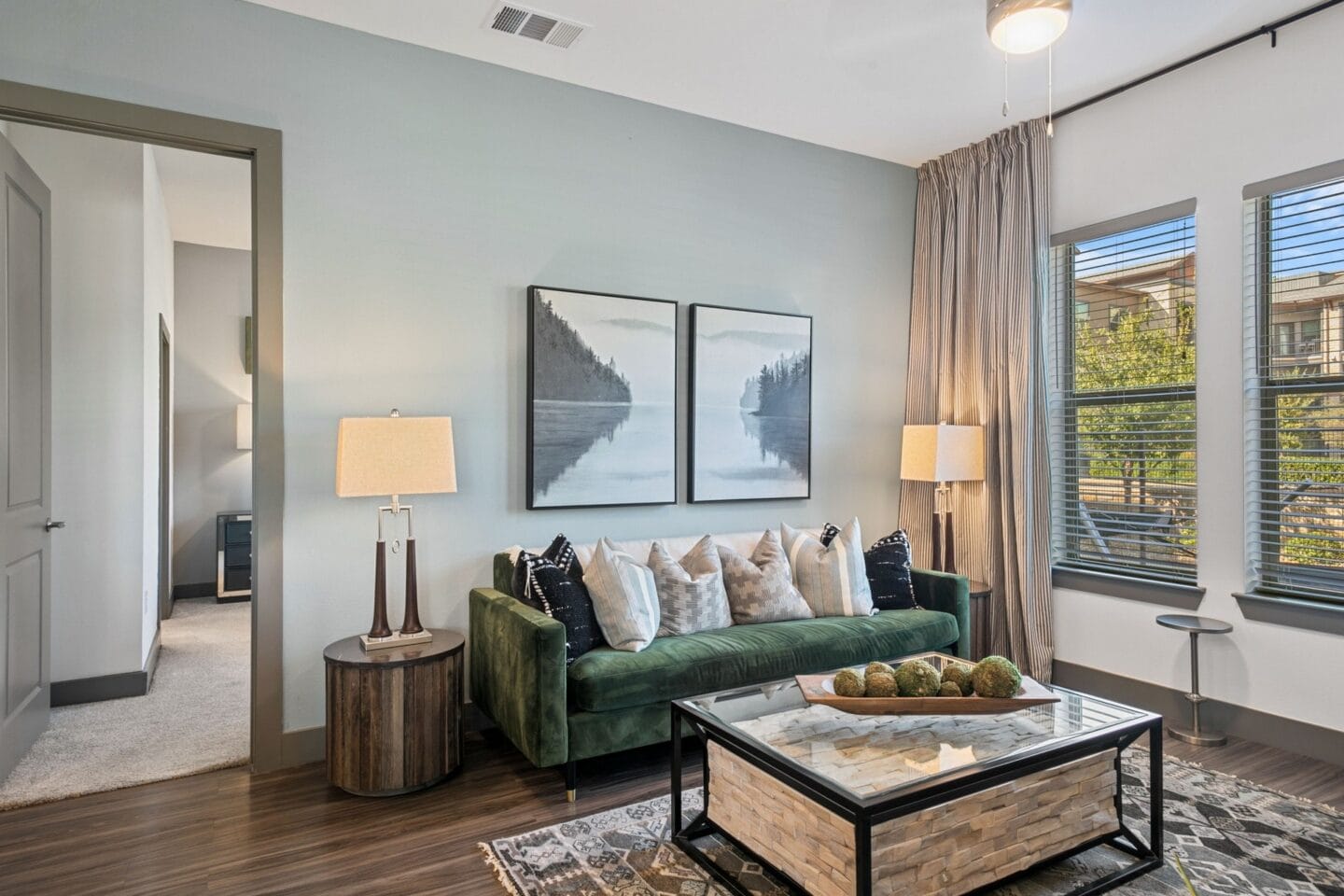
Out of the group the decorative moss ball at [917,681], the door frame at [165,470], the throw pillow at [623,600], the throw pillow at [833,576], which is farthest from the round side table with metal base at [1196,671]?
the door frame at [165,470]

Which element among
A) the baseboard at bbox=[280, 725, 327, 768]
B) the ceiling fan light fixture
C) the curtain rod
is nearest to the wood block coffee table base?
the baseboard at bbox=[280, 725, 327, 768]

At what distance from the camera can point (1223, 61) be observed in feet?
11.3

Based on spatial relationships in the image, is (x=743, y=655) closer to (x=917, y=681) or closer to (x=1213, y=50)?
(x=917, y=681)

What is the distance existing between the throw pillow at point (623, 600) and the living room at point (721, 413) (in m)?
0.03

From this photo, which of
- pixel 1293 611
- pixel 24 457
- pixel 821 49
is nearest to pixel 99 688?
pixel 24 457

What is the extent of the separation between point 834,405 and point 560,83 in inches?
87.9

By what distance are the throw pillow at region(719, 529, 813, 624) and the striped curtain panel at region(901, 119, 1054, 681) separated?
133 centimetres

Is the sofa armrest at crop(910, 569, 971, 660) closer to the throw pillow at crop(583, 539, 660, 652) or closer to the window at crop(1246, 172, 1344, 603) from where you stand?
the window at crop(1246, 172, 1344, 603)

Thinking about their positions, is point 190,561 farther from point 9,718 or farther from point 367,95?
point 367,95

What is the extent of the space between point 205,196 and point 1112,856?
19.8 ft

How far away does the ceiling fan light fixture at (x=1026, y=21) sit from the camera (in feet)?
8.61

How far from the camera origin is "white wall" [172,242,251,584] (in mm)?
6730

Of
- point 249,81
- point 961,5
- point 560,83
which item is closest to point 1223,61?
point 961,5

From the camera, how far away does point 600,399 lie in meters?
3.75
